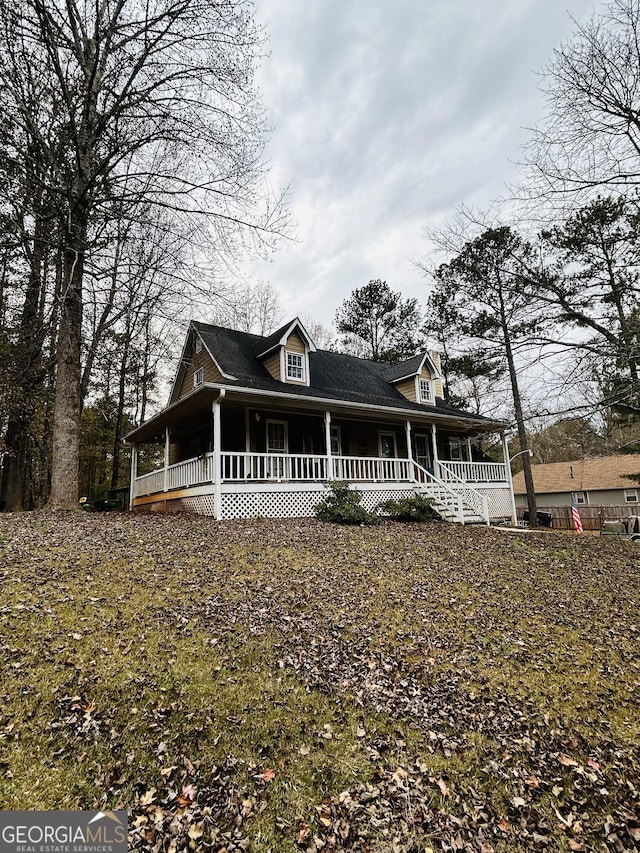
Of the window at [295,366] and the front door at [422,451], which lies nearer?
the window at [295,366]

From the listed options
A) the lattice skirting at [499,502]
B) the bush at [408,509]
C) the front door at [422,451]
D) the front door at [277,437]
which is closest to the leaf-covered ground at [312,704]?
the bush at [408,509]

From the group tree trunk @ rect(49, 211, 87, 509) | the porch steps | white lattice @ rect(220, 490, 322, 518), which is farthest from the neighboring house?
tree trunk @ rect(49, 211, 87, 509)

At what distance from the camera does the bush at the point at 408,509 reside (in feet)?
44.3

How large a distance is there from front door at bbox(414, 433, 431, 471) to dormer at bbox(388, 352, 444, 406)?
1704 mm

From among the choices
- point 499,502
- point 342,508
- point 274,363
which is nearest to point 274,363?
point 274,363

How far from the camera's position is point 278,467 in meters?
12.6

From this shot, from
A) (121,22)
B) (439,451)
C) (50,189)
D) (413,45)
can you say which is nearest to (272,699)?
(50,189)

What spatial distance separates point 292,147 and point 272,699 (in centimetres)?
1139

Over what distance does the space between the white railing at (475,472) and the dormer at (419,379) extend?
11.8 feet

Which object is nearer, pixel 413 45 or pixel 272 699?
pixel 272 699

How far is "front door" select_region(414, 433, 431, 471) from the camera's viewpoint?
18922 millimetres

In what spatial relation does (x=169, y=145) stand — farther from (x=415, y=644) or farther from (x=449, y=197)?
(x=415, y=644)

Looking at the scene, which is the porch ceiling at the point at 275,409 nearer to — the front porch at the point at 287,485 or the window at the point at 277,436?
the window at the point at 277,436

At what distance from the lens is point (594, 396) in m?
7.20
